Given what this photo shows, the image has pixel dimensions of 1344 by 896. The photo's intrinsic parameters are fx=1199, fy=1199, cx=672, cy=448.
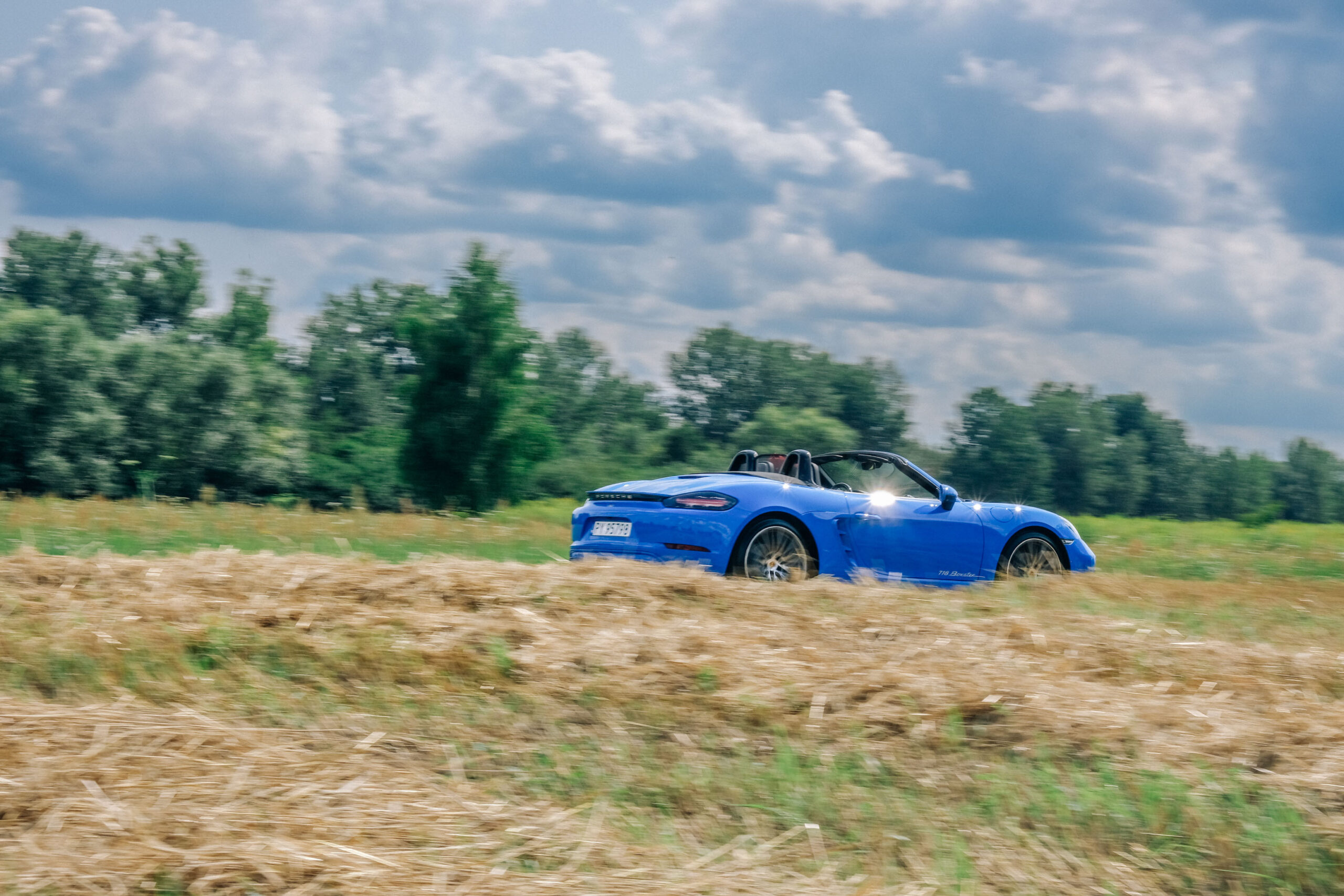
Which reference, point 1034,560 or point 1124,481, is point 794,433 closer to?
point 1124,481

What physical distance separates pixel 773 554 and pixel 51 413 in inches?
1499

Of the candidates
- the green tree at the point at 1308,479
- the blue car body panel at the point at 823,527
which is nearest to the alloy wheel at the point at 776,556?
the blue car body panel at the point at 823,527

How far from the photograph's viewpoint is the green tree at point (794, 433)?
2434 inches

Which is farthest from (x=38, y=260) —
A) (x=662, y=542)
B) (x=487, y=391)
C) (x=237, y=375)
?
(x=662, y=542)

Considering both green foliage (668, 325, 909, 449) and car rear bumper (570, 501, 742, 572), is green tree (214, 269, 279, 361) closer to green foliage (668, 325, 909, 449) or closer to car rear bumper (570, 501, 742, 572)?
green foliage (668, 325, 909, 449)

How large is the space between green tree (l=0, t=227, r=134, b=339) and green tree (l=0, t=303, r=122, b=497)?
50.0ft

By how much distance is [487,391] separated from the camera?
42281 mm

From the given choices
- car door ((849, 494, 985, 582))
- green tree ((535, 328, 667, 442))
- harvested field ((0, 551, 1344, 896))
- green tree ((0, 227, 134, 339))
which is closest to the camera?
harvested field ((0, 551, 1344, 896))

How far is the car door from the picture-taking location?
9461mm

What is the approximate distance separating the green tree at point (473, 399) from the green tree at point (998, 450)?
31363 mm

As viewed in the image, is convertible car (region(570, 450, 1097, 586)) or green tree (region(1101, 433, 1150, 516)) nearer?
convertible car (region(570, 450, 1097, 586))

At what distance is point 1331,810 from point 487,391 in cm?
3954

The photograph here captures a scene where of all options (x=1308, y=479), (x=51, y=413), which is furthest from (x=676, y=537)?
(x=1308, y=479)

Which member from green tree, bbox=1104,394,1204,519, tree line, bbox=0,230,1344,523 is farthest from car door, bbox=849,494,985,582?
green tree, bbox=1104,394,1204,519
